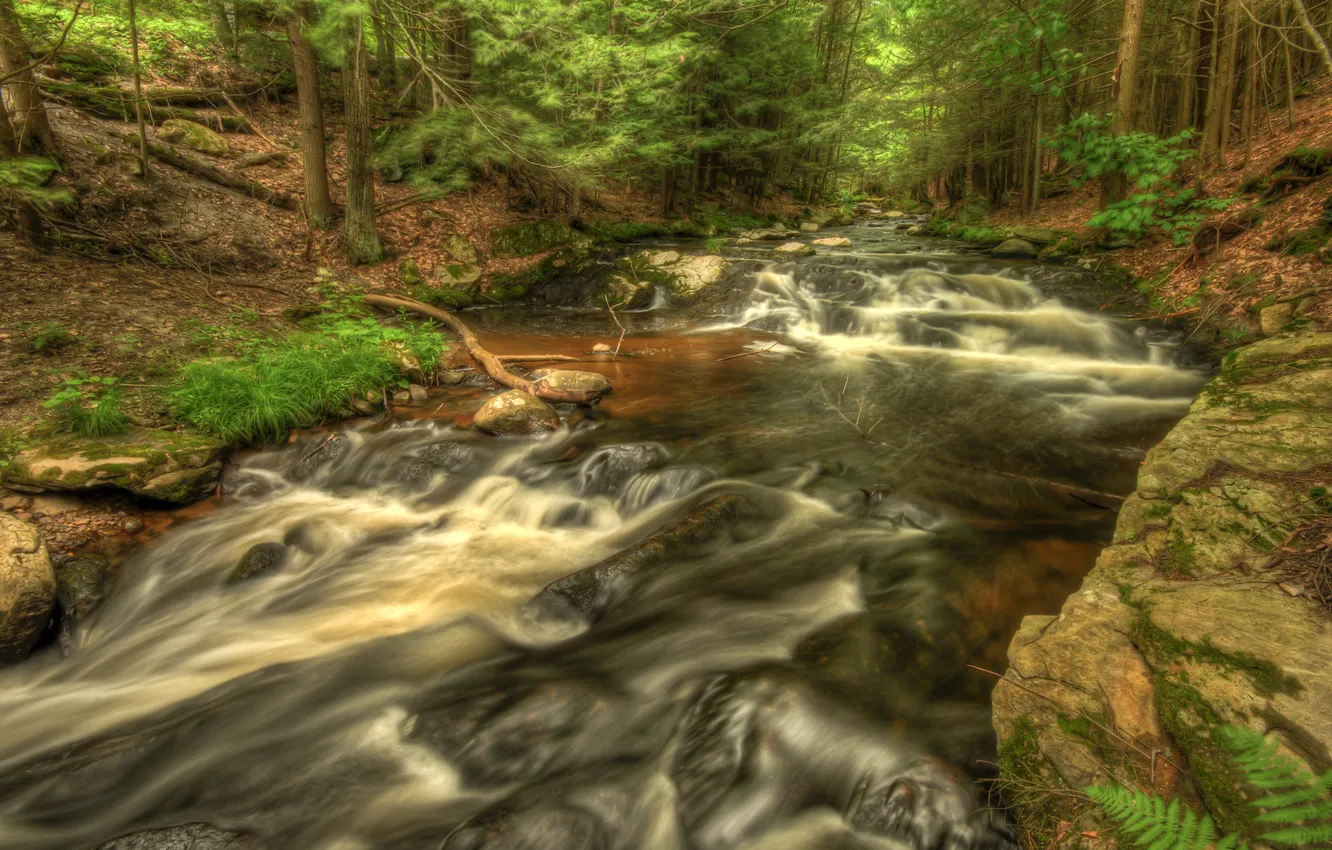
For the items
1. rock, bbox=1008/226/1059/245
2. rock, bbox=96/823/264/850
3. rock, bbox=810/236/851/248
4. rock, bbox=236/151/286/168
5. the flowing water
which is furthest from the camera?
rock, bbox=810/236/851/248

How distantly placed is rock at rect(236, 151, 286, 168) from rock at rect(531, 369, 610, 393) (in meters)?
7.53

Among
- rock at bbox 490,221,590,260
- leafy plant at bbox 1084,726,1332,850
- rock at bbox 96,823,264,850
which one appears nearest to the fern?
leafy plant at bbox 1084,726,1332,850

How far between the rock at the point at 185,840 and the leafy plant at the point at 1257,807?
3.13 meters

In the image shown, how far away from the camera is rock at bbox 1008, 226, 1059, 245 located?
473 inches

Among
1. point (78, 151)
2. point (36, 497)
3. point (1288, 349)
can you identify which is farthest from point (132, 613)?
point (1288, 349)

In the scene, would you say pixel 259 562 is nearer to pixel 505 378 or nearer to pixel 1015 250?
pixel 505 378

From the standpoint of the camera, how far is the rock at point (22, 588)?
3.37m

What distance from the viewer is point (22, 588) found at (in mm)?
3404

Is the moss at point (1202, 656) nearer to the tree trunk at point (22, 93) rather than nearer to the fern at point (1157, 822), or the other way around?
the fern at point (1157, 822)

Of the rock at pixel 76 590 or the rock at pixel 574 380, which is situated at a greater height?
the rock at pixel 574 380

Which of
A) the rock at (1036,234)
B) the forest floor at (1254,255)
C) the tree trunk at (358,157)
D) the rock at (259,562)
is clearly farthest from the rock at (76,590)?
the rock at (1036,234)

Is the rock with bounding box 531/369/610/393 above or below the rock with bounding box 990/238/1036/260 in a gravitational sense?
below

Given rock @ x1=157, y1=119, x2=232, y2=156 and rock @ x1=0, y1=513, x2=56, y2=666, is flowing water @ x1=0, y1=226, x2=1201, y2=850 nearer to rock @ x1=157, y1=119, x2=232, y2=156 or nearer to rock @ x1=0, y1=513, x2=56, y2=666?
rock @ x1=0, y1=513, x2=56, y2=666

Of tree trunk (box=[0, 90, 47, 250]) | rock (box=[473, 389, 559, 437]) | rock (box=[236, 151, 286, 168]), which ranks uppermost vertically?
rock (box=[236, 151, 286, 168])
